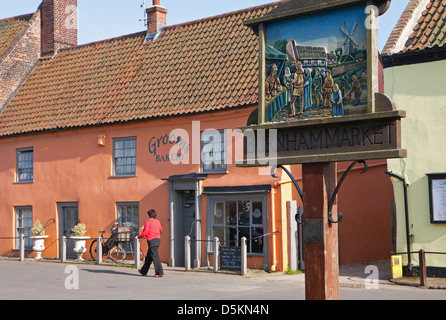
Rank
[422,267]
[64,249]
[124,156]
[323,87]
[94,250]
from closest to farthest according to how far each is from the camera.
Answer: [323,87], [422,267], [64,249], [124,156], [94,250]

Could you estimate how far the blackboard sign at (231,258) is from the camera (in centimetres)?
1692

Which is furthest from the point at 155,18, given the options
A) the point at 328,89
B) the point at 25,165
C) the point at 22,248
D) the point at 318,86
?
the point at 328,89

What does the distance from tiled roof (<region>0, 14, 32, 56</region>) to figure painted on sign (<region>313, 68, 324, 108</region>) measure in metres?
20.4

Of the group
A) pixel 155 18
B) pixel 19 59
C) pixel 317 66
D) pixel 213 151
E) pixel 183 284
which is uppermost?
pixel 155 18

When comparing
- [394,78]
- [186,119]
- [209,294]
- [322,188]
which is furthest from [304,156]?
[186,119]

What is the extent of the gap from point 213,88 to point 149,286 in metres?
7.13

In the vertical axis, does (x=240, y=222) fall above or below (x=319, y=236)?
below

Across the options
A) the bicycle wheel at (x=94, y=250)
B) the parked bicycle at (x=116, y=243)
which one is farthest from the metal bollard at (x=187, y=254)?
the bicycle wheel at (x=94, y=250)

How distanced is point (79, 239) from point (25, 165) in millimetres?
4406

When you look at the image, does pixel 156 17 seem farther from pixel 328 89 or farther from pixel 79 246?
pixel 328 89

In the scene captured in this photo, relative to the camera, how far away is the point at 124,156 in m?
20.9

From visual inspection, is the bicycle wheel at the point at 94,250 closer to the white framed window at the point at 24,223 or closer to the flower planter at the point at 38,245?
the flower planter at the point at 38,245

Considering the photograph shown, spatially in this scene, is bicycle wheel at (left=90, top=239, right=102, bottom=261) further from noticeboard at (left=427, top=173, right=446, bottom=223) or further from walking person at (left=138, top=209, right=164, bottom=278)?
noticeboard at (left=427, top=173, right=446, bottom=223)
